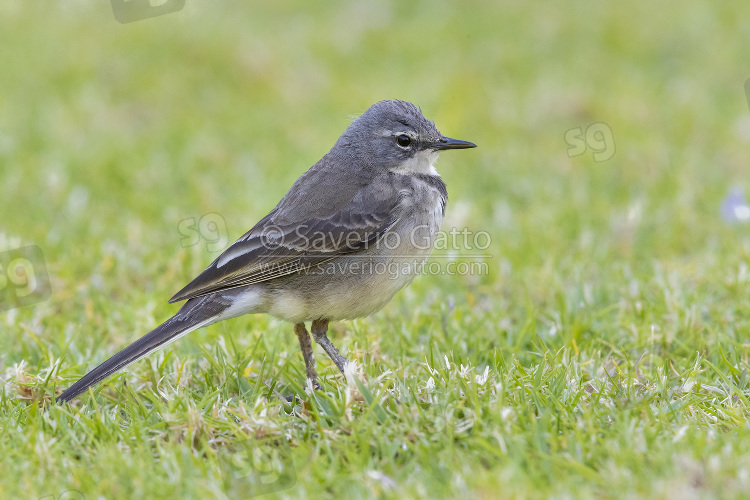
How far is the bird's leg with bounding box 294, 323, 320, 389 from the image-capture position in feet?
16.4

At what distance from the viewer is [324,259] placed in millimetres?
5246

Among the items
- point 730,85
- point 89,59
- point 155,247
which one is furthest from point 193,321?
point 730,85

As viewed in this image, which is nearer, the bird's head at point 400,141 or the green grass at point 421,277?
the green grass at point 421,277

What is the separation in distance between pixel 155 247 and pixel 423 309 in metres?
2.57

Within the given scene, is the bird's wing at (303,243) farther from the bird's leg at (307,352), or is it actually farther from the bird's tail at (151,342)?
the bird's leg at (307,352)

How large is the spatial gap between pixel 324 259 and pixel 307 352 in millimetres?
593

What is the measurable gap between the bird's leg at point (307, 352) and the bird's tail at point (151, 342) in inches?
22.4

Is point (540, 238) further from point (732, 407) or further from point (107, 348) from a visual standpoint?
point (107, 348)

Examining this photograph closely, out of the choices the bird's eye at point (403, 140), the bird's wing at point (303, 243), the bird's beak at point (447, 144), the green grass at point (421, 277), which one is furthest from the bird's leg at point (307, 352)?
the bird's beak at point (447, 144)

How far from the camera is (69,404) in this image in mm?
4832

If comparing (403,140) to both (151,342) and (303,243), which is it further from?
(151,342)

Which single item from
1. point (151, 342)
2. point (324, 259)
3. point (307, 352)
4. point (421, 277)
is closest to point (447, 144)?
point (324, 259)

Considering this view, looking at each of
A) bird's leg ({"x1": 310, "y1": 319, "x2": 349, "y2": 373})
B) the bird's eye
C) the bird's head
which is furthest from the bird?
the bird's eye

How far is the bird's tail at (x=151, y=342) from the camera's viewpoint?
14.9ft
